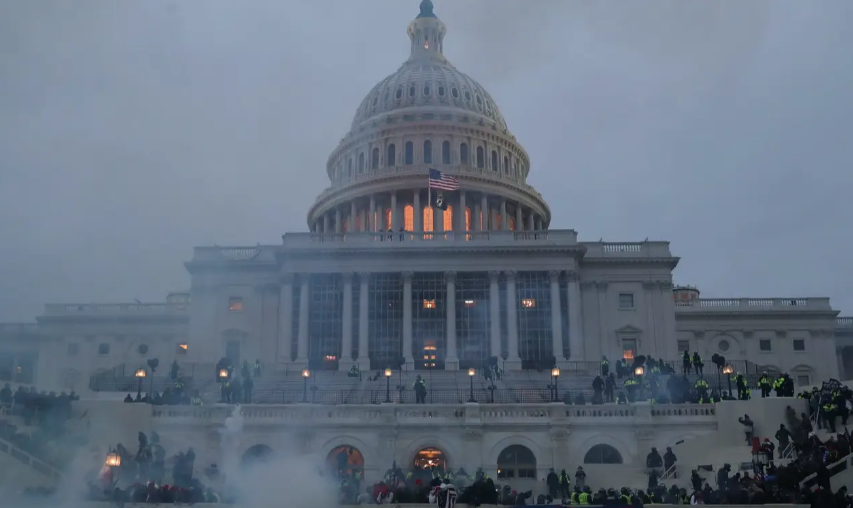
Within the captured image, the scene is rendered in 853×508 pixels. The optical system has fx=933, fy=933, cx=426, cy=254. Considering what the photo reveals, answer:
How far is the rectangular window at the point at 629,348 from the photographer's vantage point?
75938 millimetres

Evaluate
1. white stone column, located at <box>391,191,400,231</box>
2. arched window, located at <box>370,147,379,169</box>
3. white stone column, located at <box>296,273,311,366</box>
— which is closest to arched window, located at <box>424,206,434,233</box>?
white stone column, located at <box>391,191,400,231</box>

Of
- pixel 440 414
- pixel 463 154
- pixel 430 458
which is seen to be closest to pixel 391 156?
pixel 463 154

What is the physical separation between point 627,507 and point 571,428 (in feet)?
55.1

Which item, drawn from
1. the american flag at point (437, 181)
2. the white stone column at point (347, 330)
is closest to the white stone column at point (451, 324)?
the white stone column at point (347, 330)

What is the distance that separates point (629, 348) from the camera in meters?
76.2

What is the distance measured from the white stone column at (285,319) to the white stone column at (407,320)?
906cm

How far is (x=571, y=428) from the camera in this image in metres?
43.8

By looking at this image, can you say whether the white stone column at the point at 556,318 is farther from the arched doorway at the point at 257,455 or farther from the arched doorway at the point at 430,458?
the arched doorway at the point at 257,455

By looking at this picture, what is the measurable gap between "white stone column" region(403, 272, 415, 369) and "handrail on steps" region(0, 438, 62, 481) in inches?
1428

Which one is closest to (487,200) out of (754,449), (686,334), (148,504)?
(686,334)

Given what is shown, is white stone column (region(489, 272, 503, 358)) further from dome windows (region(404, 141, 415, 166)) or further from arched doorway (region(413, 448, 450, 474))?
dome windows (region(404, 141, 415, 166))

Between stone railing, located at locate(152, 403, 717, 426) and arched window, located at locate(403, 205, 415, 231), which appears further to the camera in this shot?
arched window, located at locate(403, 205, 415, 231)

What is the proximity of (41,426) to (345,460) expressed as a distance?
43.6 ft

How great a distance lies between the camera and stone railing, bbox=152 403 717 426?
4359cm
